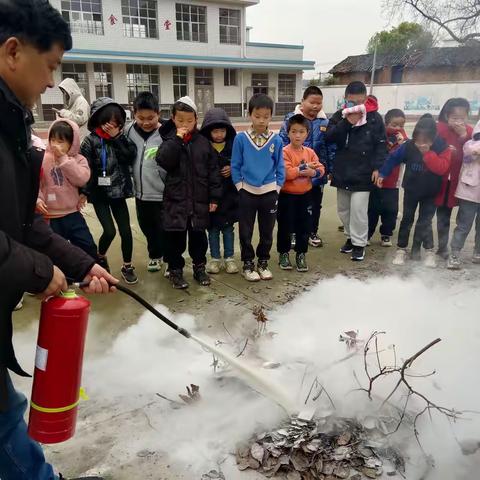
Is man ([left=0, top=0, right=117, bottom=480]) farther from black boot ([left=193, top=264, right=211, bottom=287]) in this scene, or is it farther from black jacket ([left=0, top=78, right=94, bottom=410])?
black boot ([left=193, top=264, right=211, bottom=287])

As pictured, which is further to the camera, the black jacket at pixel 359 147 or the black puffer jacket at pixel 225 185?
the black jacket at pixel 359 147

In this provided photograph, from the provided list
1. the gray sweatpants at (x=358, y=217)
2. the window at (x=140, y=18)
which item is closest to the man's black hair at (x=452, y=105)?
the gray sweatpants at (x=358, y=217)

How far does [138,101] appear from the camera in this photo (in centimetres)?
429

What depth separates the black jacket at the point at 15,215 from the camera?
57.7 inches

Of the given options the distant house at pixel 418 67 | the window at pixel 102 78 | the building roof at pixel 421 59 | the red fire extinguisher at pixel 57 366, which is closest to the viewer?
the red fire extinguisher at pixel 57 366

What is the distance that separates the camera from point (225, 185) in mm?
4535

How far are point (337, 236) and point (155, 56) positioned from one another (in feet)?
71.4

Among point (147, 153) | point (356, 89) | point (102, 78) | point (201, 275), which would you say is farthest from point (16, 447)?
point (102, 78)

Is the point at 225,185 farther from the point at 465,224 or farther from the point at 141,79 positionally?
the point at 141,79

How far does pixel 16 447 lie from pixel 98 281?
720 millimetres

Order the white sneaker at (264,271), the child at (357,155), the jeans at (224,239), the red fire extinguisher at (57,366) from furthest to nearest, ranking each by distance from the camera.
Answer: the child at (357,155), the jeans at (224,239), the white sneaker at (264,271), the red fire extinguisher at (57,366)

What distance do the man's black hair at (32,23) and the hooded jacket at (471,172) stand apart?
14.6ft

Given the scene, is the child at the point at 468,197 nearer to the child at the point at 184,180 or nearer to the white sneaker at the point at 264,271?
the white sneaker at the point at 264,271

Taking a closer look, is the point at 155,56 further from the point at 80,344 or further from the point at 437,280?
the point at 80,344
